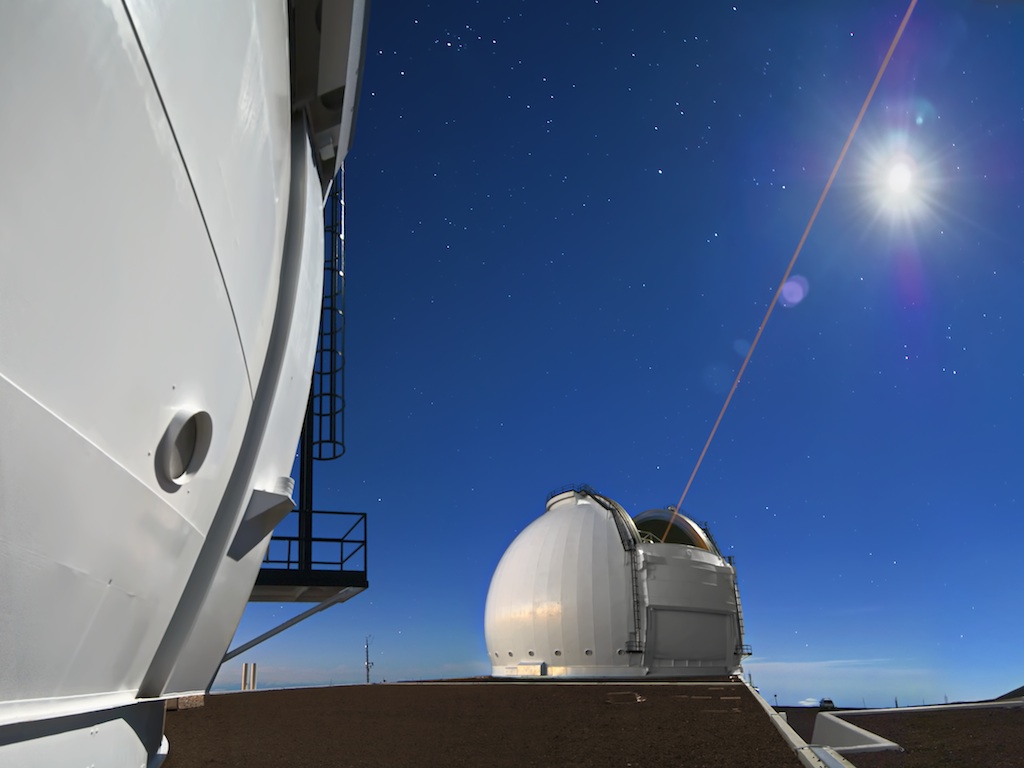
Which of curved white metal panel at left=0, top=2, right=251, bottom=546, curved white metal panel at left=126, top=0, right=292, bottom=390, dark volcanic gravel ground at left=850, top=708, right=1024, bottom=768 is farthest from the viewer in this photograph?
dark volcanic gravel ground at left=850, top=708, right=1024, bottom=768

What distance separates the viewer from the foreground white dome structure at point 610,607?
70.8 ft

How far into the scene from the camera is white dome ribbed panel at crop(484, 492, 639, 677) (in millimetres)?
21656

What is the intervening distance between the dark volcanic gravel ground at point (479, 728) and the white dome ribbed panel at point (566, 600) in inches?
334

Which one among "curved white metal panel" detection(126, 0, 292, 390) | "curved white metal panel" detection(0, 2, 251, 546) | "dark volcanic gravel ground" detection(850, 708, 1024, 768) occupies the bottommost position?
"dark volcanic gravel ground" detection(850, 708, 1024, 768)

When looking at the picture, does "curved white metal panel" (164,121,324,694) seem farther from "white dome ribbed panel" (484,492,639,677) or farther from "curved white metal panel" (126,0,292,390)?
"white dome ribbed panel" (484,492,639,677)

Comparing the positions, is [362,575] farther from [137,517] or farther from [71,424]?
[71,424]

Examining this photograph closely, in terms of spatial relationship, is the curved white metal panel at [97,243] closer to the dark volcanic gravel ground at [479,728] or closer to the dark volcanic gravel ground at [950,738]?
the dark volcanic gravel ground at [479,728]

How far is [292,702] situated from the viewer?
37.9 feet

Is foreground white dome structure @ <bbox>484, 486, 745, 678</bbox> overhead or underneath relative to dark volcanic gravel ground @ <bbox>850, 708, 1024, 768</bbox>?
overhead

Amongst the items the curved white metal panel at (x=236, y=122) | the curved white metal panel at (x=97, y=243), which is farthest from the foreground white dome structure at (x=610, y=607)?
the curved white metal panel at (x=97, y=243)

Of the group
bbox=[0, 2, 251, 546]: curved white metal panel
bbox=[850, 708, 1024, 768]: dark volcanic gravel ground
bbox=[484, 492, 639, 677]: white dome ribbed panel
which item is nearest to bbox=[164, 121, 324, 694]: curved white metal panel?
bbox=[0, 2, 251, 546]: curved white metal panel

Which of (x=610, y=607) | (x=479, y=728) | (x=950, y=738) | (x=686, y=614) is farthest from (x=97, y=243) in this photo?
(x=686, y=614)

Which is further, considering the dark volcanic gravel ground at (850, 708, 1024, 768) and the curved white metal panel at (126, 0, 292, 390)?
the dark volcanic gravel ground at (850, 708, 1024, 768)

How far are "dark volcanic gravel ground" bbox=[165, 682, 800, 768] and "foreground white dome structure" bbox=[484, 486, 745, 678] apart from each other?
333 inches
